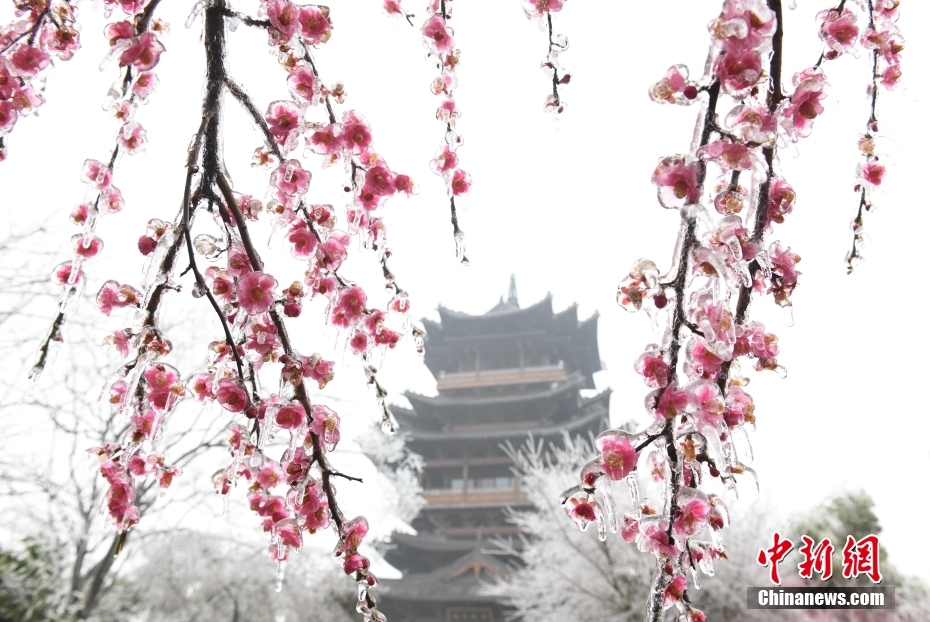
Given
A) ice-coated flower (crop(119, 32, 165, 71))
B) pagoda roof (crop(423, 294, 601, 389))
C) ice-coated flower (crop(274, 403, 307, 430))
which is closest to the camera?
ice-coated flower (crop(119, 32, 165, 71))

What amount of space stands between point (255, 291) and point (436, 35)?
1.09 meters

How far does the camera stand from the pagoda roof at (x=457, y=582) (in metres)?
14.6

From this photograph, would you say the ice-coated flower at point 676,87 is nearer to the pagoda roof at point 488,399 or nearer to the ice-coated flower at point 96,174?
the ice-coated flower at point 96,174

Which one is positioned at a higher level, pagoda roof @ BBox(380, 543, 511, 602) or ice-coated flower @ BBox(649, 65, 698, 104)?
ice-coated flower @ BBox(649, 65, 698, 104)

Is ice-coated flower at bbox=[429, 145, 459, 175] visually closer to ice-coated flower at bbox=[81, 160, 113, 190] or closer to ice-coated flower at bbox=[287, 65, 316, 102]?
ice-coated flower at bbox=[287, 65, 316, 102]

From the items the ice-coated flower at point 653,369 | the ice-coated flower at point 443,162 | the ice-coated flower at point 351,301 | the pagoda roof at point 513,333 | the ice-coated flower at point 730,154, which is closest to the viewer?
the ice-coated flower at point 730,154

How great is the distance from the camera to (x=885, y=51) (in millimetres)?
1576

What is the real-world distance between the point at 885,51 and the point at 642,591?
9.94 meters

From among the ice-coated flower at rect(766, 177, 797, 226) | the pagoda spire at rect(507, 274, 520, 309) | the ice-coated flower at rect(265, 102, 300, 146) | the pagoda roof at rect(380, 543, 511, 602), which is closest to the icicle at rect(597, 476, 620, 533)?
the ice-coated flower at rect(766, 177, 797, 226)

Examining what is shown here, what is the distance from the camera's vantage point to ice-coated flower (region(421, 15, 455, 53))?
192 cm

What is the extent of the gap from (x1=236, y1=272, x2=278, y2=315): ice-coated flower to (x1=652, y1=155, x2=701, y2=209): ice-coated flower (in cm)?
94

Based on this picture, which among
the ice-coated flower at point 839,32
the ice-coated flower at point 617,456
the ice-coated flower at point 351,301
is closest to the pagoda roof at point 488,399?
the ice-coated flower at point 351,301

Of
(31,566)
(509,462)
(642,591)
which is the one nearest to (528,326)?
(509,462)

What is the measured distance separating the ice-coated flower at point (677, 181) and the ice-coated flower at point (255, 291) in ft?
3.07
